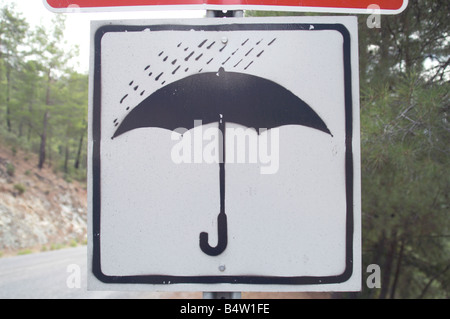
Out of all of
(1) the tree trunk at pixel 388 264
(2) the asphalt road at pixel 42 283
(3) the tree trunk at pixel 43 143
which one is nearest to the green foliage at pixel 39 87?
(3) the tree trunk at pixel 43 143

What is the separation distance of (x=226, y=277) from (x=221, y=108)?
1.43 feet

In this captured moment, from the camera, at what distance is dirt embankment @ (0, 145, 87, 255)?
18812 millimetres

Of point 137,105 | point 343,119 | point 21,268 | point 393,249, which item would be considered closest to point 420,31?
point 343,119

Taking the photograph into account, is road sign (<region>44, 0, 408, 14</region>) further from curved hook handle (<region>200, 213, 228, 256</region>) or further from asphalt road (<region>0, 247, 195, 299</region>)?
asphalt road (<region>0, 247, 195, 299</region>)

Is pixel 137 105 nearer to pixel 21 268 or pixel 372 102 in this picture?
pixel 372 102

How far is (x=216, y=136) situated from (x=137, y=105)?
226 mm

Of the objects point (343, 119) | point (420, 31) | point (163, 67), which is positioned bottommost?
point (343, 119)

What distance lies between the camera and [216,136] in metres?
0.95

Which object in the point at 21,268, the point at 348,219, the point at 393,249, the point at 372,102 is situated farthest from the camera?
the point at 21,268

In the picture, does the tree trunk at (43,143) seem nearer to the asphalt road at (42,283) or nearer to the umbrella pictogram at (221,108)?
the asphalt road at (42,283)

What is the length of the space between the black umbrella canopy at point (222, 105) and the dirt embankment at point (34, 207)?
739 inches

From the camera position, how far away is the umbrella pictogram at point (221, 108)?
0.95 metres

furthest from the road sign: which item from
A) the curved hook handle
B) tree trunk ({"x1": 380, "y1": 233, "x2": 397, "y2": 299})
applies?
tree trunk ({"x1": 380, "y1": 233, "x2": 397, "y2": 299})

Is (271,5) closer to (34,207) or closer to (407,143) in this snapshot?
(407,143)
